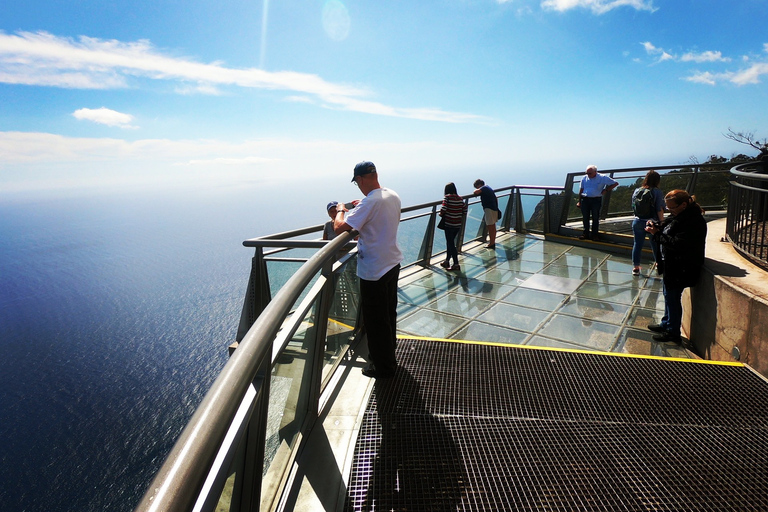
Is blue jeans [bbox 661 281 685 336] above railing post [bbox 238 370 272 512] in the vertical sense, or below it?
below

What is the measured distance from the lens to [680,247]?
4.55 meters

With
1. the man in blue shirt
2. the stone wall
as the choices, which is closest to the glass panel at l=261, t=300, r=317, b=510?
the stone wall

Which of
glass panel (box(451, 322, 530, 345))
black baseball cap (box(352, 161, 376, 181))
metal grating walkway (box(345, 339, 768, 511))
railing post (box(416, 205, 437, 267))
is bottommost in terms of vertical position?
glass panel (box(451, 322, 530, 345))

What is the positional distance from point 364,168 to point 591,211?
324 inches

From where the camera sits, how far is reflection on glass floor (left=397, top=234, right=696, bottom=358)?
5094 millimetres

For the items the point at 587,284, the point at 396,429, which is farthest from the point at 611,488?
the point at 587,284

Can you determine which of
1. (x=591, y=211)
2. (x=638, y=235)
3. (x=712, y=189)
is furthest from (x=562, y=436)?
(x=712, y=189)

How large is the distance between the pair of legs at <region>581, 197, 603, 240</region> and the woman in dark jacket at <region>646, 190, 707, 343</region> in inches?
195

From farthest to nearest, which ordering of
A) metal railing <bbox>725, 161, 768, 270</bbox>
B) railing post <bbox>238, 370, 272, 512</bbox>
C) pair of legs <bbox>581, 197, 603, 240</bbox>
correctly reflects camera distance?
pair of legs <bbox>581, 197, 603, 240</bbox> → metal railing <bbox>725, 161, 768, 270</bbox> → railing post <bbox>238, 370, 272, 512</bbox>

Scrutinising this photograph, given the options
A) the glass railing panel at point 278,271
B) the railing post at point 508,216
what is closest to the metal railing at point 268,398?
the glass railing panel at point 278,271

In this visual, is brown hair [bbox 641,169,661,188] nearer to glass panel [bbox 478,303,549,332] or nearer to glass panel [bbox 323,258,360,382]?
glass panel [bbox 478,303,549,332]

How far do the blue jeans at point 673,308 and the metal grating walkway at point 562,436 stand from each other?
1216mm

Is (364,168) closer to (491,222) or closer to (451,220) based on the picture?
(451,220)

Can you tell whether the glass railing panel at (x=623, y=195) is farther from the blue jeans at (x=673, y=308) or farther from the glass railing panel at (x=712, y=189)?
the blue jeans at (x=673, y=308)
